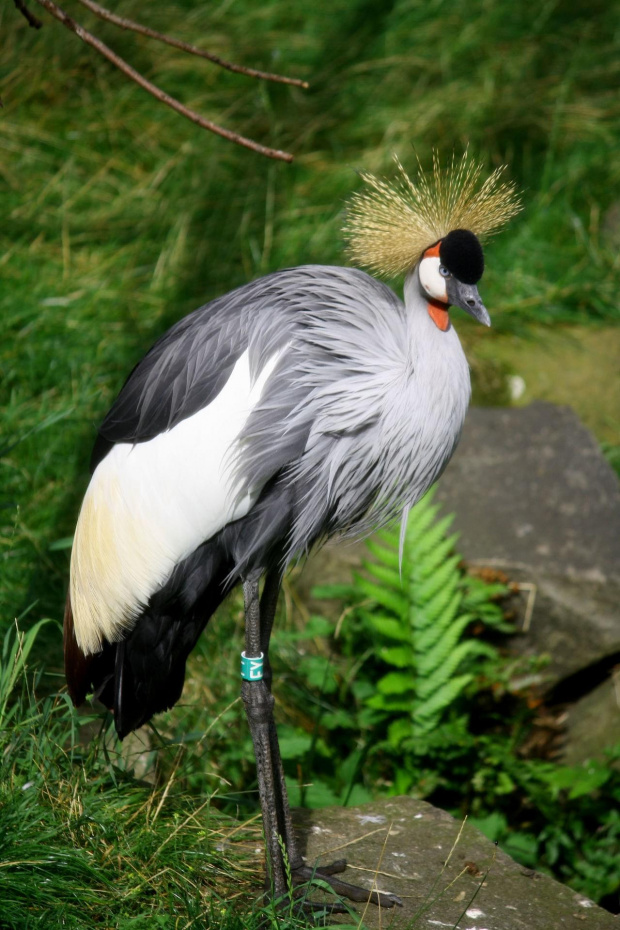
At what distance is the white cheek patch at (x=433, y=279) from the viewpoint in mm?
1857

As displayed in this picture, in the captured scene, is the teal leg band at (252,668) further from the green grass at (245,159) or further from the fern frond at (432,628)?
the green grass at (245,159)

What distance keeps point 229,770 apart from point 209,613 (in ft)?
3.14

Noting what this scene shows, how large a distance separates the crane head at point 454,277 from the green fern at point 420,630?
3.70ft

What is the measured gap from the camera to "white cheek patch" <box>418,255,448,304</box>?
6.09ft

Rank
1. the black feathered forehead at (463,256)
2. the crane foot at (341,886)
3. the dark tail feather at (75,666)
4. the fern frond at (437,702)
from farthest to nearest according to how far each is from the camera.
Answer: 1. the fern frond at (437,702)
2. the dark tail feather at (75,666)
3. the crane foot at (341,886)
4. the black feathered forehead at (463,256)

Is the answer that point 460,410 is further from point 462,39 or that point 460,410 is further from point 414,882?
point 462,39

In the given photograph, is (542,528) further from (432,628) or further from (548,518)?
(432,628)

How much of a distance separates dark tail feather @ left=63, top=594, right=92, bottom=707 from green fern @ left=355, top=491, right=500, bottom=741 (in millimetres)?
1002

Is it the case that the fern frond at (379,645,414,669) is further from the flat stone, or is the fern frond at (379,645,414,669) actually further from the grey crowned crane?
the grey crowned crane

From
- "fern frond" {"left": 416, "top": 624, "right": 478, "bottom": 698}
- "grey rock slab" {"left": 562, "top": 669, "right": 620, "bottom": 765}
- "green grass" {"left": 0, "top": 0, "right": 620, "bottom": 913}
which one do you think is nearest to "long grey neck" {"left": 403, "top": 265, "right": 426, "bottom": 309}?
"fern frond" {"left": 416, "top": 624, "right": 478, "bottom": 698}

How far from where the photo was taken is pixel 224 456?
1.83 m

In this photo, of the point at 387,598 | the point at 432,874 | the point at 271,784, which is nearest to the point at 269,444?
the point at 271,784

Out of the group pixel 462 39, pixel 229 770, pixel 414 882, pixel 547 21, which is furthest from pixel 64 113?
pixel 414 882

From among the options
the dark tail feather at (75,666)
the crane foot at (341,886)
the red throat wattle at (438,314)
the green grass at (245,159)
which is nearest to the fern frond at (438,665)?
the green grass at (245,159)
